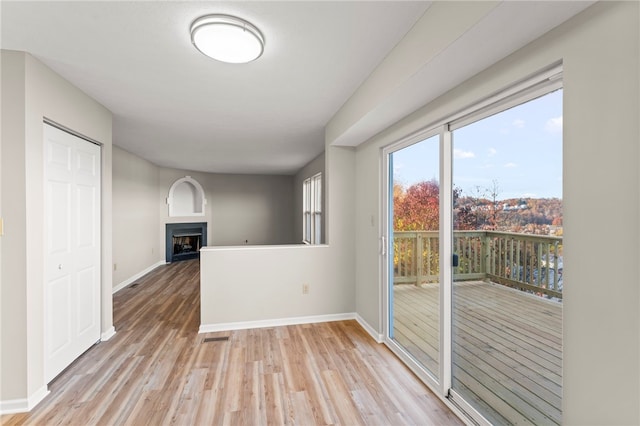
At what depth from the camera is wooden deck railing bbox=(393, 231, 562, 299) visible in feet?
4.51

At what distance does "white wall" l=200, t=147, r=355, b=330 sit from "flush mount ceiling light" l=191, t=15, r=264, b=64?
1874mm

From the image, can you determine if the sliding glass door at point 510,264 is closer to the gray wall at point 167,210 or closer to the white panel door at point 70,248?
the white panel door at point 70,248

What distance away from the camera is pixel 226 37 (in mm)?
1627

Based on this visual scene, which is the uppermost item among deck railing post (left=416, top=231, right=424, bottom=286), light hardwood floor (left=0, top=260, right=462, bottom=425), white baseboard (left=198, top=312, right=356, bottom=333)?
deck railing post (left=416, top=231, right=424, bottom=286)

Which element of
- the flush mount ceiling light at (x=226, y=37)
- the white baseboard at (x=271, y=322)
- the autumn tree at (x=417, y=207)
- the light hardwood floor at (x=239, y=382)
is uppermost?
the flush mount ceiling light at (x=226, y=37)

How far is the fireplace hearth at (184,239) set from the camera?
7.09 meters

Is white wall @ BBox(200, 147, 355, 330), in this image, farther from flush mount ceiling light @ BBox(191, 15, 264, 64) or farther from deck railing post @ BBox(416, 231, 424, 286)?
flush mount ceiling light @ BBox(191, 15, 264, 64)

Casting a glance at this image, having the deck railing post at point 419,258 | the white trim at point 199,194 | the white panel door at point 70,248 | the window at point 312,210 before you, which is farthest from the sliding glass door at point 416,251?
the white trim at point 199,194

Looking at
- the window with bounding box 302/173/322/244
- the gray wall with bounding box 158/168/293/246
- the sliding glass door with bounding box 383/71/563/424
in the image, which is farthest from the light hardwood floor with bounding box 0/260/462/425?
the gray wall with bounding box 158/168/293/246

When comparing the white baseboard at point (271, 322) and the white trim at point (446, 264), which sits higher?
the white trim at point (446, 264)

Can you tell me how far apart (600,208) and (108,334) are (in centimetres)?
401

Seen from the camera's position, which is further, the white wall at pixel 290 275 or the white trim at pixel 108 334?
the white wall at pixel 290 275

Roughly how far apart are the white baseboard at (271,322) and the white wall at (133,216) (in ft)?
8.37

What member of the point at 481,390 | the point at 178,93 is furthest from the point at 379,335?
the point at 178,93
